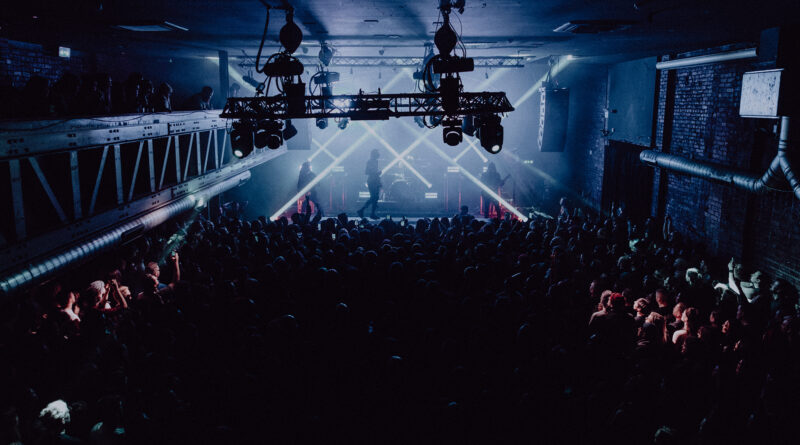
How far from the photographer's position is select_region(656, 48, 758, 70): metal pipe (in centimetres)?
813

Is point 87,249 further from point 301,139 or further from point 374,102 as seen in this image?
point 301,139

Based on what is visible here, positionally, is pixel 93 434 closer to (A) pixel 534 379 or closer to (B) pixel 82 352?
(B) pixel 82 352

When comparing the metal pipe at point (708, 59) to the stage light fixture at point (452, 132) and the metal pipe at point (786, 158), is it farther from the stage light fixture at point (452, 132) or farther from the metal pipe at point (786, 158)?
the stage light fixture at point (452, 132)

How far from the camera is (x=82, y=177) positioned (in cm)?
725

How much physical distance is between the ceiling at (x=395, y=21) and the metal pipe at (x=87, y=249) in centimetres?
271

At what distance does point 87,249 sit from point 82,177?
1.36 meters

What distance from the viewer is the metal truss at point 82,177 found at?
17.4 ft

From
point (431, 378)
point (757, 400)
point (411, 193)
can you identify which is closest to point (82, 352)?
point (431, 378)

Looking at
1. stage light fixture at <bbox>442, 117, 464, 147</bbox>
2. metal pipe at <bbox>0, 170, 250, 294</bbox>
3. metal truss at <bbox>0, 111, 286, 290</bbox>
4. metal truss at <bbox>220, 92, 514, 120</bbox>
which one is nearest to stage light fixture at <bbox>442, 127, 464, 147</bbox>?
stage light fixture at <bbox>442, 117, 464, 147</bbox>

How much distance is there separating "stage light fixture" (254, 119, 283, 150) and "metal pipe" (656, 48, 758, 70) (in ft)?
23.9

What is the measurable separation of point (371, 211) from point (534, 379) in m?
12.0

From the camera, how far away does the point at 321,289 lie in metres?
6.63

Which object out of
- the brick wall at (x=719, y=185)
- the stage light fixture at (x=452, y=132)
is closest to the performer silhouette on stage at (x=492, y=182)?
the brick wall at (x=719, y=185)

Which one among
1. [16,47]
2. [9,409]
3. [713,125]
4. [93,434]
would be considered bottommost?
[93,434]
